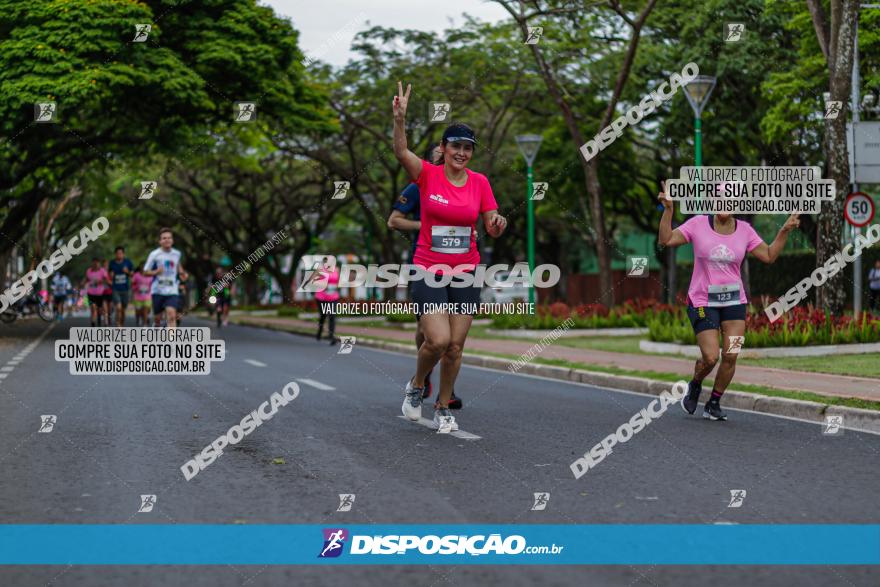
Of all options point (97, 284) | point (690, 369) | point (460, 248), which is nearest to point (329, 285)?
point (97, 284)

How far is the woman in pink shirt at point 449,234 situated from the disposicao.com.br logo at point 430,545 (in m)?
3.20

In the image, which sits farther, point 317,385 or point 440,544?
point 317,385

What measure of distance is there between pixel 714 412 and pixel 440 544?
17.3ft

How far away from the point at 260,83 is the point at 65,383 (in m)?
14.5

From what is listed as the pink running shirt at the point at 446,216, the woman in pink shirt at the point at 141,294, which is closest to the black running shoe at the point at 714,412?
the pink running shirt at the point at 446,216

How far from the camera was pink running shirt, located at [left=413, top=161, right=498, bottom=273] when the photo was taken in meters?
8.12

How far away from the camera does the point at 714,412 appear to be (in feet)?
31.8

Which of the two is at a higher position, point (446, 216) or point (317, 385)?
point (446, 216)

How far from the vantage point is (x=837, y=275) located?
18.4 metres

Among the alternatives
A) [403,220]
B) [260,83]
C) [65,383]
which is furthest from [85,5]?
[403,220]

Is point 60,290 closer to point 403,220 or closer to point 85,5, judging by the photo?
point 85,5

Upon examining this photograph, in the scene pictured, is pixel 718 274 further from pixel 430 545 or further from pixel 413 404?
pixel 430 545

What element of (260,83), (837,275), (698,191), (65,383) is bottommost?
(65,383)

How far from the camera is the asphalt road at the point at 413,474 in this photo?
4.58m
